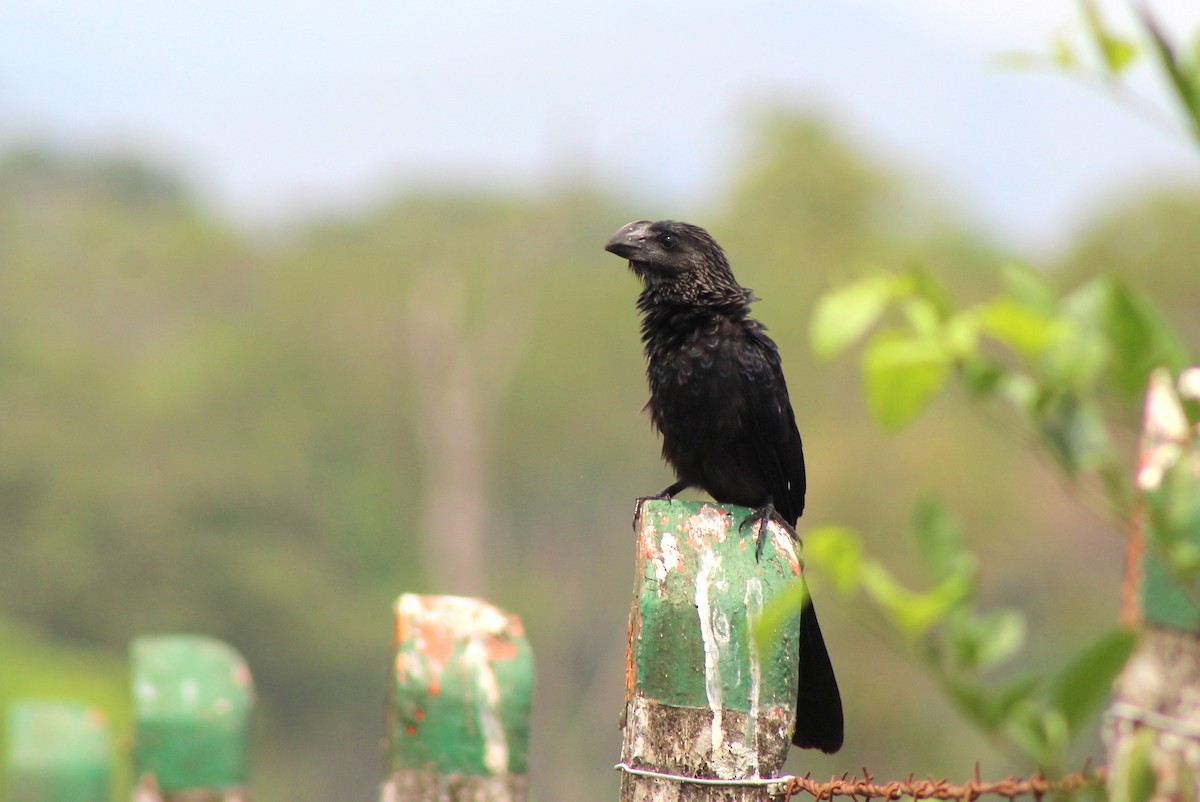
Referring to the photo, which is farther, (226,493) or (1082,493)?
(226,493)

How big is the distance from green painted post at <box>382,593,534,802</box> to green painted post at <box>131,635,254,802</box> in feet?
2.63

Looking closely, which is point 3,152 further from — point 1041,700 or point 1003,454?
point 1041,700

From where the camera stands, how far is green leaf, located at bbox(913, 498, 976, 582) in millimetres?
1515

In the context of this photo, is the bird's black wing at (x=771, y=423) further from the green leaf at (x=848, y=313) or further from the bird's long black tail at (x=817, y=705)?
the green leaf at (x=848, y=313)

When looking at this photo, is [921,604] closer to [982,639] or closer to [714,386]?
[982,639]

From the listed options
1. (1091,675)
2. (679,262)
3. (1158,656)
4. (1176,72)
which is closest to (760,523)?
(1158,656)

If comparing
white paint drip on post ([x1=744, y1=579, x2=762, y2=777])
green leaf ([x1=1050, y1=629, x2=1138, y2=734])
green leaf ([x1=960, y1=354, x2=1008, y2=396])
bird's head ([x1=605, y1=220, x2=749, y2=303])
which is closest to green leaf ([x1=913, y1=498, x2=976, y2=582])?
green leaf ([x1=960, y1=354, x2=1008, y2=396])

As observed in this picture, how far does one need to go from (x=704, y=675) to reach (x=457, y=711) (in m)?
0.71

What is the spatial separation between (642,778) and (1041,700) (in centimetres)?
62

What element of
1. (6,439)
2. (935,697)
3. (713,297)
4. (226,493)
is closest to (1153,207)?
(935,697)

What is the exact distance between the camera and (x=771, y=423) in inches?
123

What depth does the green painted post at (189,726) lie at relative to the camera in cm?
307

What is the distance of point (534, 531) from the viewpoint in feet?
142

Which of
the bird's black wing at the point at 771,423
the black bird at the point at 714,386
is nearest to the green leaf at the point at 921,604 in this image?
the black bird at the point at 714,386
